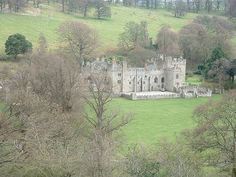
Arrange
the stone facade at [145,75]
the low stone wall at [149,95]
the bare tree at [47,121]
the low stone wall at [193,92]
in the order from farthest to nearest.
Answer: the stone facade at [145,75] → the low stone wall at [193,92] → the low stone wall at [149,95] → the bare tree at [47,121]

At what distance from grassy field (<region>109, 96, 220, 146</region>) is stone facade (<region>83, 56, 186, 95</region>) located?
5626 millimetres

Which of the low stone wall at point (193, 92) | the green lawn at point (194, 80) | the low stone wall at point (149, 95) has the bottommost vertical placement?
the low stone wall at point (149, 95)

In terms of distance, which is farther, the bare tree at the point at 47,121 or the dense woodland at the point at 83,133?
the dense woodland at the point at 83,133

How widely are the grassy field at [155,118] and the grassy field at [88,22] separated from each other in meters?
30.9

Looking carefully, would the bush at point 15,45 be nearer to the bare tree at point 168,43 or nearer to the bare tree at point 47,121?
the bare tree at point 47,121

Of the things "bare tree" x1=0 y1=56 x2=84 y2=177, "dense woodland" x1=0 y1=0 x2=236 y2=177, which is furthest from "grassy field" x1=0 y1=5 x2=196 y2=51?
"bare tree" x1=0 y1=56 x2=84 y2=177

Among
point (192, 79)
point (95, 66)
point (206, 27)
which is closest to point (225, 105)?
point (95, 66)

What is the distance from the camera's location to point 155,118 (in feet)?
175

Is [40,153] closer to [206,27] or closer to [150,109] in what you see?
[150,109]

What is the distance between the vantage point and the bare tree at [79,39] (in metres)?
83.4

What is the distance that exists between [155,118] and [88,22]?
5382 centimetres

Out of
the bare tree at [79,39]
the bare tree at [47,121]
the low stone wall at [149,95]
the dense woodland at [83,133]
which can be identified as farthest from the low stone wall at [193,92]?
the bare tree at [79,39]

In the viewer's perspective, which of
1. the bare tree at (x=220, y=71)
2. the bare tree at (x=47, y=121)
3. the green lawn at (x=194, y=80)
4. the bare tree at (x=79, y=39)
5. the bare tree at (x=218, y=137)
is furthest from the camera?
the bare tree at (x=79, y=39)

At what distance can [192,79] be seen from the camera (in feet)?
274
